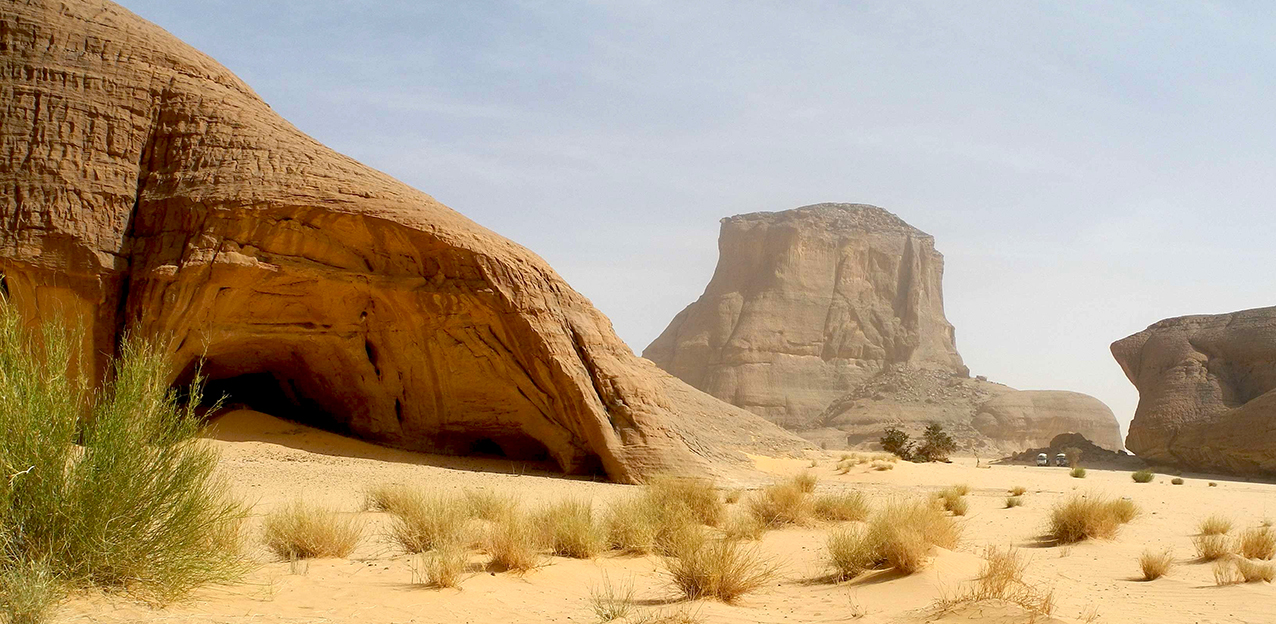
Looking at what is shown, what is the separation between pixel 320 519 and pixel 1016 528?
27.5 feet

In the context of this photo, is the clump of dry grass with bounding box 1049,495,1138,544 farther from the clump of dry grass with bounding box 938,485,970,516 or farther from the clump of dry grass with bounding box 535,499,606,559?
the clump of dry grass with bounding box 535,499,606,559

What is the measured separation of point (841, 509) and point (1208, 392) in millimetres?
25803

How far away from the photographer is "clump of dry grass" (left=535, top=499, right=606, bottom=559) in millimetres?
7734

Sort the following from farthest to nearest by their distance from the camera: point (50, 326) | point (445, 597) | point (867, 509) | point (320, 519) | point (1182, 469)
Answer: point (1182, 469)
point (867, 509)
point (320, 519)
point (445, 597)
point (50, 326)

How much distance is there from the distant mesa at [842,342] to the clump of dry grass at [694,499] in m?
45.0

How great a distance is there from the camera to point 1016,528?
36.8 ft

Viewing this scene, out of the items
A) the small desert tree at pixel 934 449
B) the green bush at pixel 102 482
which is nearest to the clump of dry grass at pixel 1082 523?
the green bush at pixel 102 482

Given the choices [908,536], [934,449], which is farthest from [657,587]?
[934,449]

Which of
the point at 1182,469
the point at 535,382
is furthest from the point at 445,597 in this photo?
the point at 1182,469

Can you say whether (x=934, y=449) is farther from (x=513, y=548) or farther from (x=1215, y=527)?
(x=513, y=548)

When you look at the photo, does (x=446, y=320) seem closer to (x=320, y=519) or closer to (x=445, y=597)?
(x=320, y=519)

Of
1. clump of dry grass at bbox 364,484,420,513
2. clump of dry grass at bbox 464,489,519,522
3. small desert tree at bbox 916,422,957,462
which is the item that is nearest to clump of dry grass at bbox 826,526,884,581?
clump of dry grass at bbox 464,489,519,522

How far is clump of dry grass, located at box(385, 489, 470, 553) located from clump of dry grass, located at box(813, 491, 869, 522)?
175 inches

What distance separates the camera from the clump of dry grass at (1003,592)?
5.65m
